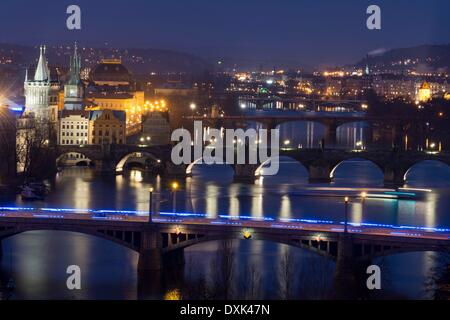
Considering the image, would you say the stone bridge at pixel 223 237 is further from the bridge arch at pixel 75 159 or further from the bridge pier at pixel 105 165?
the bridge arch at pixel 75 159

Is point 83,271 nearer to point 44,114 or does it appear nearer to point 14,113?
point 14,113

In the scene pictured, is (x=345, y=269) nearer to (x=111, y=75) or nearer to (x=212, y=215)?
(x=212, y=215)

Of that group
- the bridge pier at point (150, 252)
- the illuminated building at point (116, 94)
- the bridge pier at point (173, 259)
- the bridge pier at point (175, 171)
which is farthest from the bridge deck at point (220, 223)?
the illuminated building at point (116, 94)

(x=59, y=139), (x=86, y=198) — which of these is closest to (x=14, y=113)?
(x=59, y=139)

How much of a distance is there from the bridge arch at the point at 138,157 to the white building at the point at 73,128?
2772 millimetres

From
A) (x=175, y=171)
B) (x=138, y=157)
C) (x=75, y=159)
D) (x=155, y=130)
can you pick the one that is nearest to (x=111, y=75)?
(x=155, y=130)

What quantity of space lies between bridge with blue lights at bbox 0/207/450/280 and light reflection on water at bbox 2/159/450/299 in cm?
29

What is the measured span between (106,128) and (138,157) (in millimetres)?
2854

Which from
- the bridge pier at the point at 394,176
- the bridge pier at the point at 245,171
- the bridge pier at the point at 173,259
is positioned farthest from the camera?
the bridge pier at the point at 245,171

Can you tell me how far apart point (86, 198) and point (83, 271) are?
21.3 ft

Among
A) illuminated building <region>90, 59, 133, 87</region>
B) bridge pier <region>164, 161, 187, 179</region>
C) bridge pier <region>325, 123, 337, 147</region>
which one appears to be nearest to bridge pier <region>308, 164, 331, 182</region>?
bridge pier <region>164, 161, 187, 179</region>

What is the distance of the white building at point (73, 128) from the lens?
96.9 ft

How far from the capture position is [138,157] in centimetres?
2709

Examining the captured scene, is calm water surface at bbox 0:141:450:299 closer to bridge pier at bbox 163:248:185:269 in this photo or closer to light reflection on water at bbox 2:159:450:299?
light reflection on water at bbox 2:159:450:299
